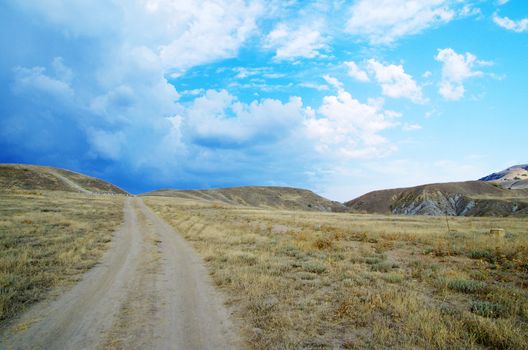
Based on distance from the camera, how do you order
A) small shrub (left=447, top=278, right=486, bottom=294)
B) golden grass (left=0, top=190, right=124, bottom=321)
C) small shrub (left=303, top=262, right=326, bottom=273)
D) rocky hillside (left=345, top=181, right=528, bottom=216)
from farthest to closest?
1. rocky hillside (left=345, top=181, right=528, bottom=216)
2. small shrub (left=303, top=262, right=326, bottom=273)
3. small shrub (left=447, top=278, right=486, bottom=294)
4. golden grass (left=0, top=190, right=124, bottom=321)

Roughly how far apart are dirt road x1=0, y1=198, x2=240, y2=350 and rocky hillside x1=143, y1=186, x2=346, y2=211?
131290 mm

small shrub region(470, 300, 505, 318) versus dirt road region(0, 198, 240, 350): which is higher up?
dirt road region(0, 198, 240, 350)

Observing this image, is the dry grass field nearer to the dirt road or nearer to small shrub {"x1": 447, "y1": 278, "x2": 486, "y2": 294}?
small shrub {"x1": 447, "y1": 278, "x2": 486, "y2": 294}

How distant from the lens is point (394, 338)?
21.4 ft

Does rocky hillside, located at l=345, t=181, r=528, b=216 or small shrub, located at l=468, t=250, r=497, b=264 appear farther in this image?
rocky hillside, located at l=345, t=181, r=528, b=216

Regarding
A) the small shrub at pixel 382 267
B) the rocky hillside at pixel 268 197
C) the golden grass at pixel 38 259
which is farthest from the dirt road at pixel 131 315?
the rocky hillside at pixel 268 197

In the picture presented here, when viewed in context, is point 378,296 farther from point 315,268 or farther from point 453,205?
point 453,205

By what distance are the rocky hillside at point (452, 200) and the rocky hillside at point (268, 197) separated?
22766 mm

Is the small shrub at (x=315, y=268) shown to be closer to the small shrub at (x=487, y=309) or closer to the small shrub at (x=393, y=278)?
the small shrub at (x=393, y=278)

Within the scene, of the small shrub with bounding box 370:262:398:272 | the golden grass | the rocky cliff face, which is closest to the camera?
the golden grass

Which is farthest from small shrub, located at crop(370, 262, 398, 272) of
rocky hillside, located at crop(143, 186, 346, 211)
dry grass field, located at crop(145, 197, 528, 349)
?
rocky hillside, located at crop(143, 186, 346, 211)

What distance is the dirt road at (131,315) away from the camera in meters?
6.40

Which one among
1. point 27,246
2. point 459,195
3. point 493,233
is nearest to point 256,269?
point 27,246

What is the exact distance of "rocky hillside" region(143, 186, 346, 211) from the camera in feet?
486
